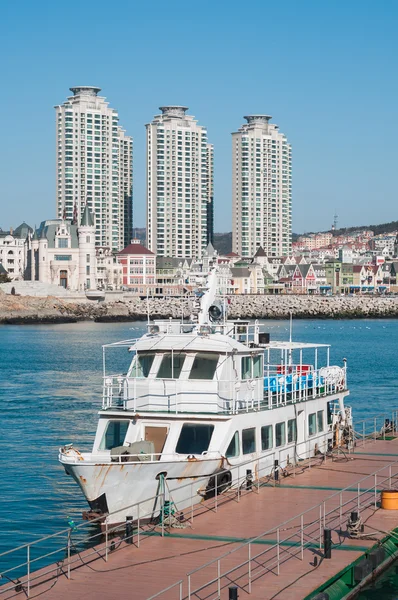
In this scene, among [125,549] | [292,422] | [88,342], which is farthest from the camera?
[88,342]

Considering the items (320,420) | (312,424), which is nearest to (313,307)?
(320,420)

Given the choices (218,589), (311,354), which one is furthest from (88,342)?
(218,589)

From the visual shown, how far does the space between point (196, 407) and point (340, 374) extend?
820 centimetres

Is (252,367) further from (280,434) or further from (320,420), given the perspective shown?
(320,420)

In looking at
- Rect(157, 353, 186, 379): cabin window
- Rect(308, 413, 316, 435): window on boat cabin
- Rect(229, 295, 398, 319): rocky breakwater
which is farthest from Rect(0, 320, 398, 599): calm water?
Rect(229, 295, 398, 319): rocky breakwater

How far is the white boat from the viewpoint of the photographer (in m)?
20.1

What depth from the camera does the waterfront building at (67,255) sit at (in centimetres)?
17738

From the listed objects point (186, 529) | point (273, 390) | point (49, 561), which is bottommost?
point (49, 561)

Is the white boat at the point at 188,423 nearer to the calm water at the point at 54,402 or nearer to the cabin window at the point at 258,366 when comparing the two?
the cabin window at the point at 258,366

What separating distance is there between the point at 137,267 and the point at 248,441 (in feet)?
557

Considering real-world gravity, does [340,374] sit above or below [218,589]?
above

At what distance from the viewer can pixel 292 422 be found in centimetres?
2564

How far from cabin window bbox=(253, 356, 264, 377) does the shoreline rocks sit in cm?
11949

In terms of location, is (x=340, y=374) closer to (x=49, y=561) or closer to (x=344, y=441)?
(x=344, y=441)
